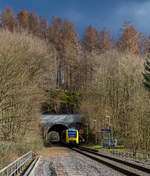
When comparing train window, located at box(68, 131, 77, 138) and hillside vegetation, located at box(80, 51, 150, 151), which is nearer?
hillside vegetation, located at box(80, 51, 150, 151)

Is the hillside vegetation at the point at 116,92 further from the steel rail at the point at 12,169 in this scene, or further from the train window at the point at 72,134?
the steel rail at the point at 12,169

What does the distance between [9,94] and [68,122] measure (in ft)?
108

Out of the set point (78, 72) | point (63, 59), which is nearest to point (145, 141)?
point (78, 72)

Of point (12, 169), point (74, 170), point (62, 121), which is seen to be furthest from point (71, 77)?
point (12, 169)

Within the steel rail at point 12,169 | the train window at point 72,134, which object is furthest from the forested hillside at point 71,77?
the train window at point 72,134

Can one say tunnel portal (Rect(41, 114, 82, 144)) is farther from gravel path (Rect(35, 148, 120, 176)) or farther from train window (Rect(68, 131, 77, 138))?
gravel path (Rect(35, 148, 120, 176))

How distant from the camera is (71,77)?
2527 inches

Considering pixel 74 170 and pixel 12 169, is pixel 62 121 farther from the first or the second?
pixel 12 169

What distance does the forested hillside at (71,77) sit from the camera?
19.4m

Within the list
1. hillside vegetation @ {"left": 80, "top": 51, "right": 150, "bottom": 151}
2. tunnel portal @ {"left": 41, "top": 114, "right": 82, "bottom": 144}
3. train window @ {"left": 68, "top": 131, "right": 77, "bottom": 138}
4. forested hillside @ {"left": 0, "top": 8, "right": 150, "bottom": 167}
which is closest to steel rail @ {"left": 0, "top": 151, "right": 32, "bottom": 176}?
forested hillside @ {"left": 0, "top": 8, "right": 150, "bottom": 167}

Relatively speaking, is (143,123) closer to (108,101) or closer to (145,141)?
(145,141)

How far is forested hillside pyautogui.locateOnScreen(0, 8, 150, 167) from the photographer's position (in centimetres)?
1936

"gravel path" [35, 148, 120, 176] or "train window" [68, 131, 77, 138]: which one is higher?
"gravel path" [35, 148, 120, 176]

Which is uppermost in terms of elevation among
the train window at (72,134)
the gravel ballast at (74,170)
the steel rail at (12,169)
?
the steel rail at (12,169)
